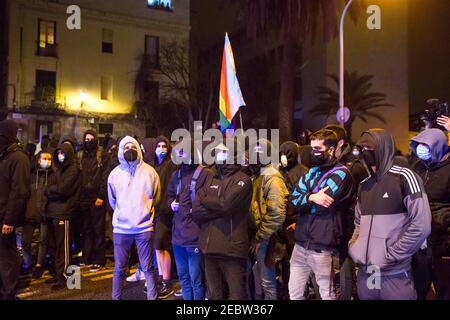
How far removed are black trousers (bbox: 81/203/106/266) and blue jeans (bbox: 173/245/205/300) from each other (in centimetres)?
266

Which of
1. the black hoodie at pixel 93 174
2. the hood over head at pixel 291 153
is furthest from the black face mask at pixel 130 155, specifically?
the hood over head at pixel 291 153

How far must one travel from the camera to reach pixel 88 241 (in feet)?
24.5

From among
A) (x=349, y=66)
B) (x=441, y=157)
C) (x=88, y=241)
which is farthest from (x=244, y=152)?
(x=349, y=66)

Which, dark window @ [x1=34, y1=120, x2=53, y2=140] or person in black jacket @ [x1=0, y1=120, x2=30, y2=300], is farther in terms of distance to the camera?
dark window @ [x1=34, y1=120, x2=53, y2=140]

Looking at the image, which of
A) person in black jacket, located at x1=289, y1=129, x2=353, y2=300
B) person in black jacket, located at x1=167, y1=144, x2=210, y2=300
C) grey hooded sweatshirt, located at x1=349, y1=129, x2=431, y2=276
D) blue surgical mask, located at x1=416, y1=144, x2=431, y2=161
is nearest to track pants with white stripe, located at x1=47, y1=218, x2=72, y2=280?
person in black jacket, located at x1=167, y1=144, x2=210, y2=300

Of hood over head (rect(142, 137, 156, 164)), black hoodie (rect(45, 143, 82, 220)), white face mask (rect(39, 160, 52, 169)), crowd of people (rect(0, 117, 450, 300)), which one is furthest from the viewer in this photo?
white face mask (rect(39, 160, 52, 169))

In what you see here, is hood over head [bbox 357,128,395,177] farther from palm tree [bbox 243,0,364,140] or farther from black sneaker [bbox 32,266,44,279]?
palm tree [bbox 243,0,364,140]

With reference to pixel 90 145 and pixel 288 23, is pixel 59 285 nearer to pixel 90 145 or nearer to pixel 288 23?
pixel 90 145

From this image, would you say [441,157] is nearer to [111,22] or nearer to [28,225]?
[28,225]

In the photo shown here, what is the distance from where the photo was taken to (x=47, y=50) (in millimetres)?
29281

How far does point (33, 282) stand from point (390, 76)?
2757cm

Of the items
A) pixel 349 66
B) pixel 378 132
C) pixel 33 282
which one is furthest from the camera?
pixel 349 66

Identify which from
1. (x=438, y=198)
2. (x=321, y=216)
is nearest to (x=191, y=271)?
(x=321, y=216)

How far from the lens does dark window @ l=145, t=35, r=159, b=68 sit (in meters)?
33.2
